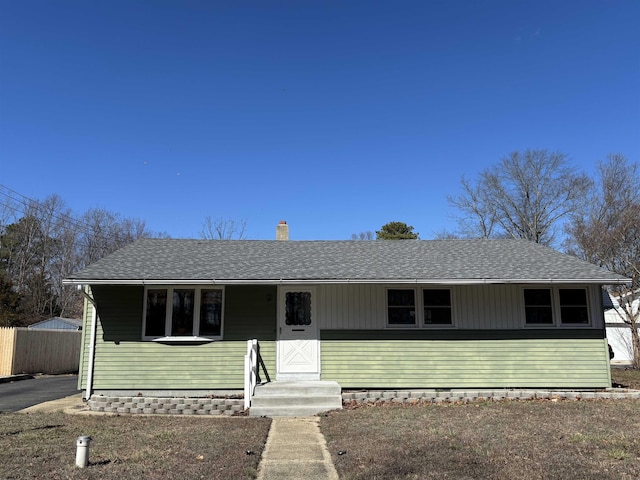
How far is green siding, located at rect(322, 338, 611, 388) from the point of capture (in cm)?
1037

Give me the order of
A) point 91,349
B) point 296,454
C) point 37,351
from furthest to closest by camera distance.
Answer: point 37,351 → point 91,349 → point 296,454

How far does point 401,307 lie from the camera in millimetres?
10789

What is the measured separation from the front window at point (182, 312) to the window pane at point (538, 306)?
23.0 ft

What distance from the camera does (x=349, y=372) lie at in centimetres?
1040

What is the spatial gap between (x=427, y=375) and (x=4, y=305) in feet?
72.6

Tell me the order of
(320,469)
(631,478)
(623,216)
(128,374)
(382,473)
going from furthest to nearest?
(623,216) → (128,374) → (320,469) → (382,473) → (631,478)

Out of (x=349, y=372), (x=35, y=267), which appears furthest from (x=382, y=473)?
(x=35, y=267)

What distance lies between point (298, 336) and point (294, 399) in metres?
1.60

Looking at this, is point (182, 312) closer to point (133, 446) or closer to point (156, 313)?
point (156, 313)

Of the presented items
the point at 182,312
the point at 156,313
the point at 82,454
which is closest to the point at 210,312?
the point at 182,312

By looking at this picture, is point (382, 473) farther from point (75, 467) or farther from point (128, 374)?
point (128, 374)

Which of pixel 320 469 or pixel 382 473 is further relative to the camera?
pixel 320 469

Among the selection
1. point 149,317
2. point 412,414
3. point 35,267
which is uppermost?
point 35,267

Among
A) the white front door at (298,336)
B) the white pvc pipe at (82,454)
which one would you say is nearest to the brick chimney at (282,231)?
the white front door at (298,336)
